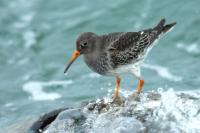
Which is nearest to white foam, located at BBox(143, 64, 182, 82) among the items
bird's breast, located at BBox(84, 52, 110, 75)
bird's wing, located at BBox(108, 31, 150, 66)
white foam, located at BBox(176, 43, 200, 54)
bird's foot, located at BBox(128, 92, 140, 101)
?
white foam, located at BBox(176, 43, 200, 54)

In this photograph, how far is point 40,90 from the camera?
16.0m

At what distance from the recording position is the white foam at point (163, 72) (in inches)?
600

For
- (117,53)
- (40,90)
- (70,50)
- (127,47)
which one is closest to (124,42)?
(127,47)

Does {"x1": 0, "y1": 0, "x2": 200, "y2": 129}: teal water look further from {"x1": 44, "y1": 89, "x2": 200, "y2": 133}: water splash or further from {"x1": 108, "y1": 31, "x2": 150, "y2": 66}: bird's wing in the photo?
{"x1": 44, "y1": 89, "x2": 200, "y2": 133}: water splash

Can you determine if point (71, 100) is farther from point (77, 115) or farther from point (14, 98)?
Answer: point (77, 115)

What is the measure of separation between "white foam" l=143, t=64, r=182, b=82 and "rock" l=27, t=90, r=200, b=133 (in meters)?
5.13

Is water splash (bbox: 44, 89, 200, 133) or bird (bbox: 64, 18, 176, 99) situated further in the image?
bird (bbox: 64, 18, 176, 99)

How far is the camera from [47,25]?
19.1 meters

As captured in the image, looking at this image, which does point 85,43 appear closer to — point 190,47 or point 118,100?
point 118,100

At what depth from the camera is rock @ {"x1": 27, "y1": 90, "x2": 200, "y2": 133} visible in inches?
348

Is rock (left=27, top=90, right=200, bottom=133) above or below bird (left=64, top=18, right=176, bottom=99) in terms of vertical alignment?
below

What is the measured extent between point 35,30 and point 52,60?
1.93 meters

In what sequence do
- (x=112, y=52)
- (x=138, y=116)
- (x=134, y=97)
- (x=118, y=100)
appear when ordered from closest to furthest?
(x=138, y=116) < (x=134, y=97) < (x=118, y=100) < (x=112, y=52)

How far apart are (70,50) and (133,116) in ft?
29.1
